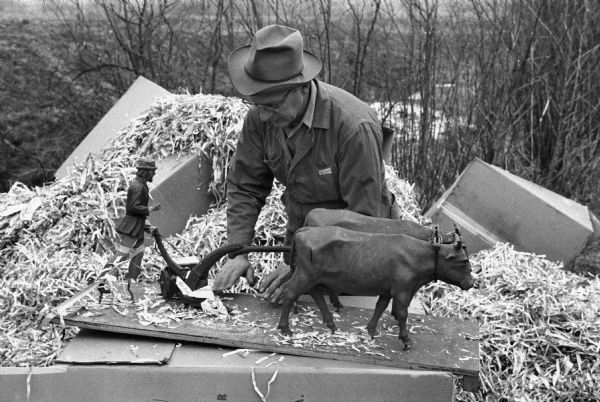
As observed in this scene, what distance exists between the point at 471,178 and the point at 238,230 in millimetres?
2416

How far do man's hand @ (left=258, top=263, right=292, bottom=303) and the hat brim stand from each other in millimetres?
880

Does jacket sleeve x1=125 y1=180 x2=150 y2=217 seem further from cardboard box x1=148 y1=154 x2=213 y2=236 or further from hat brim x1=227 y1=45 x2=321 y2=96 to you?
cardboard box x1=148 y1=154 x2=213 y2=236

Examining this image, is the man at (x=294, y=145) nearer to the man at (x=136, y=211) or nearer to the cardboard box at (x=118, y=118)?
the man at (x=136, y=211)

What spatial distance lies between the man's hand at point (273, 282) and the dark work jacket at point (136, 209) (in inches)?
26.0

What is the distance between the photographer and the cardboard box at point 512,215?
5.69m

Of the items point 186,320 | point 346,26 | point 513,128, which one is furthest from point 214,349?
point 346,26

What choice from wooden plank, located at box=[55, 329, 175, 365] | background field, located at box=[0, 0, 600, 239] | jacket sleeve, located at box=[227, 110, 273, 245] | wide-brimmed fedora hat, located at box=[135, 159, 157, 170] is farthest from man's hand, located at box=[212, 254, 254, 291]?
background field, located at box=[0, 0, 600, 239]

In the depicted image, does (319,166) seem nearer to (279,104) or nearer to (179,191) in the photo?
(279,104)

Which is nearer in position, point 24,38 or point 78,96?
point 78,96

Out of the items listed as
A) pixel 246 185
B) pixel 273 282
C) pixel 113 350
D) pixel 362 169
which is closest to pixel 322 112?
pixel 362 169

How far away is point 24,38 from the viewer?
8.44 meters

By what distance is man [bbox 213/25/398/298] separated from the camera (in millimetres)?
3555

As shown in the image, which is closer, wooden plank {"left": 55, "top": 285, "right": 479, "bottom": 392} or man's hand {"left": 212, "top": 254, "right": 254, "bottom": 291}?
wooden plank {"left": 55, "top": 285, "right": 479, "bottom": 392}

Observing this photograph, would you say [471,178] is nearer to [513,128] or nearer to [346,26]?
[513,128]
